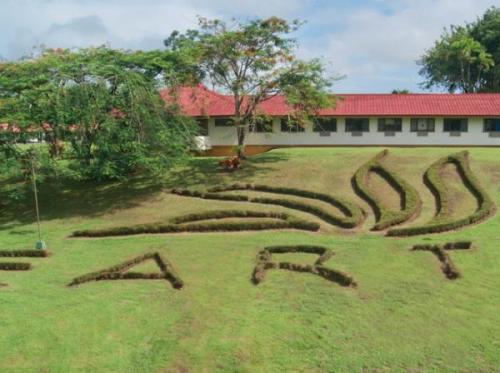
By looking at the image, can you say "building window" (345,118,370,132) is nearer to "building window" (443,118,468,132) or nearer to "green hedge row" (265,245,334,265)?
"building window" (443,118,468,132)

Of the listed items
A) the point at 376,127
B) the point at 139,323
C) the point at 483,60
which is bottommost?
the point at 139,323

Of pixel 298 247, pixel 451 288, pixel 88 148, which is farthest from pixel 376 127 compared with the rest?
pixel 451 288

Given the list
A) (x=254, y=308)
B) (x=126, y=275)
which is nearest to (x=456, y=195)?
(x=254, y=308)

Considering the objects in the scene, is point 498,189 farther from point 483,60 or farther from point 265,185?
point 483,60

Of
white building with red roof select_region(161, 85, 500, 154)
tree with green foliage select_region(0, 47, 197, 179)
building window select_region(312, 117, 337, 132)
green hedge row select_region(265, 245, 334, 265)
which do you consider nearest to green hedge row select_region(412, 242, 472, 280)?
green hedge row select_region(265, 245, 334, 265)

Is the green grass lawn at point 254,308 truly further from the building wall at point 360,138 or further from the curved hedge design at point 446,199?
the building wall at point 360,138

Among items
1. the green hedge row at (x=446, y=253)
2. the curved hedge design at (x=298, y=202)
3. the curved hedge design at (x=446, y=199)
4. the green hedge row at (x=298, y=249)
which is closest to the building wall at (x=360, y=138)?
A: the curved hedge design at (x=446, y=199)
